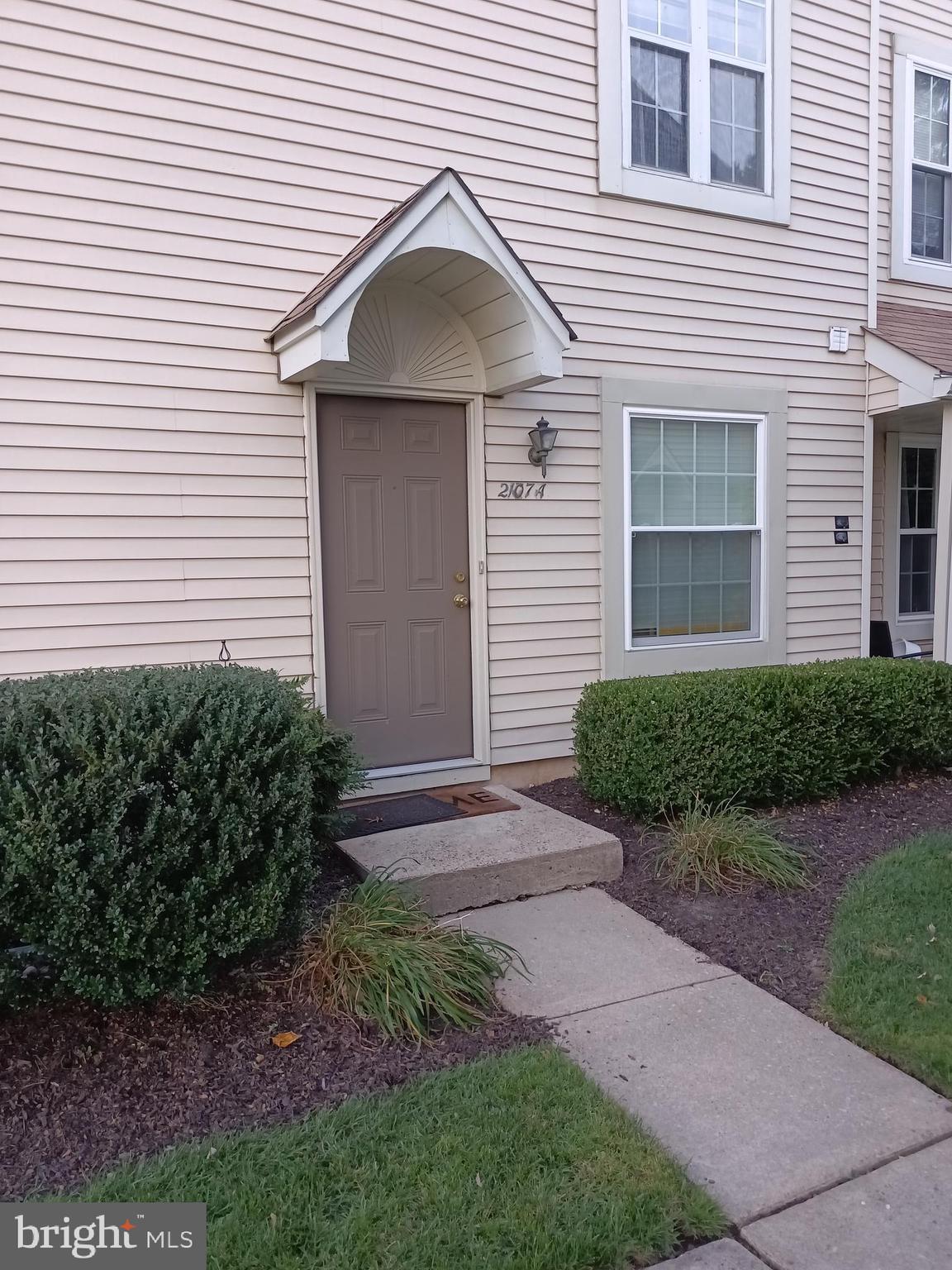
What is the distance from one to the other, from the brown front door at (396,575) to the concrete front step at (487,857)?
1060mm

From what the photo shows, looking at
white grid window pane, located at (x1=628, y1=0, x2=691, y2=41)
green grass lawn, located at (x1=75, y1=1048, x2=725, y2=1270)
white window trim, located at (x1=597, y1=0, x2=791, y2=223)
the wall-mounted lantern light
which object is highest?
white grid window pane, located at (x1=628, y1=0, x2=691, y2=41)

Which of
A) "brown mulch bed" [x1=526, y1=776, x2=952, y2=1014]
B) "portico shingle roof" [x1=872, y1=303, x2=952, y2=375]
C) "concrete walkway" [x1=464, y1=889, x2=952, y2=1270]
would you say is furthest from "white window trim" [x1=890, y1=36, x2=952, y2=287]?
"concrete walkway" [x1=464, y1=889, x2=952, y2=1270]

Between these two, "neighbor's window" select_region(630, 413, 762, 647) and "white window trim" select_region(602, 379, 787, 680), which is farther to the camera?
"neighbor's window" select_region(630, 413, 762, 647)

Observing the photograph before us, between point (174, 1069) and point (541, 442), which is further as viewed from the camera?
point (541, 442)

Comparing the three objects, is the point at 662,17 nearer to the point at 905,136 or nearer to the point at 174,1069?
the point at 905,136

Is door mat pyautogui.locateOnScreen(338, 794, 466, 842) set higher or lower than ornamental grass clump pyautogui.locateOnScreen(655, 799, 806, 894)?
higher

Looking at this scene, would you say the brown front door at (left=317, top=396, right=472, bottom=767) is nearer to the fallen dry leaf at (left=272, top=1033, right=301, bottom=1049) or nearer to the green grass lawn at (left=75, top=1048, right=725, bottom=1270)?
the fallen dry leaf at (left=272, top=1033, right=301, bottom=1049)

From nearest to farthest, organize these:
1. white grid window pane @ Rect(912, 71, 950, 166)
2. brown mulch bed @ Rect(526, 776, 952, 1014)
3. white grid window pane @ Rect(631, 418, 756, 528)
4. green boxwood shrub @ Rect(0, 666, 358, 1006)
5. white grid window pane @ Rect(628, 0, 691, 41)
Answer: green boxwood shrub @ Rect(0, 666, 358, 1006), brown mulch bed @ Rect(526, 776, 952, 1014), white grid window pane @ Rect(628, 0, 691, 41), white grid window pane @ Rect(631, 418, 756, 528), white grid window pane @ Rect(912, 71, 950, 166)

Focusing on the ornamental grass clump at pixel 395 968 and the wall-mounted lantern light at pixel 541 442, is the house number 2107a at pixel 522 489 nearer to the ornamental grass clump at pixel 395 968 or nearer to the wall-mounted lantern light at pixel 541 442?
the wall-mounted lantern light at pixel 541 442

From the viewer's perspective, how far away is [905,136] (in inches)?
313

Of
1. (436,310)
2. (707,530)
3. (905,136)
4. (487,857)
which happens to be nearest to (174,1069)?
(487,857)

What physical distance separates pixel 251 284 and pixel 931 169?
20.9ft

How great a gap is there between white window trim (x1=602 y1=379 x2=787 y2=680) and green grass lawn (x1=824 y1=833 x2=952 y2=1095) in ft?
7.54

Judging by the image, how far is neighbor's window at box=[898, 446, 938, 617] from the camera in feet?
28.6
